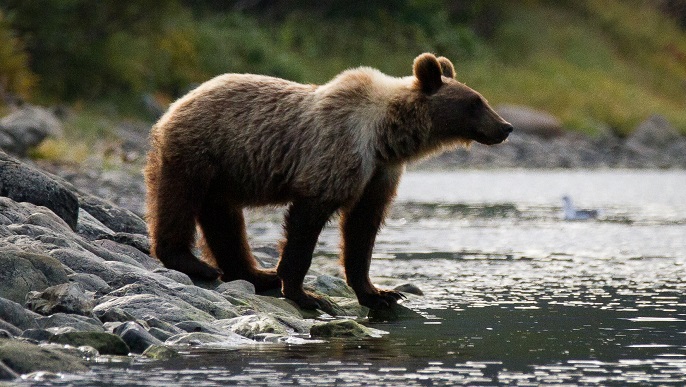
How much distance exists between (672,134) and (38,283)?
3533 centimetres

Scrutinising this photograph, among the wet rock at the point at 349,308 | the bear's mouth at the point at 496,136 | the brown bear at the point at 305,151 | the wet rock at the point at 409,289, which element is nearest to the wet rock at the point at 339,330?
the brown bear at the point at 305,151

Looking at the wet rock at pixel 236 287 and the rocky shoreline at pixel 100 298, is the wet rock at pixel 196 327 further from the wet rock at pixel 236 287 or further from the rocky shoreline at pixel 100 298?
the wet rock at pixel 236 287

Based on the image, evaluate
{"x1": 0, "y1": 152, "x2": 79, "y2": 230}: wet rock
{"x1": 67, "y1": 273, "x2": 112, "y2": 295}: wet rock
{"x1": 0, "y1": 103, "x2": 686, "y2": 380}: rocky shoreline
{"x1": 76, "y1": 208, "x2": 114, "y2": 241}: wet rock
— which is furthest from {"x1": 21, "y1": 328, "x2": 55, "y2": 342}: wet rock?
{"x1": 76, "y1": 208, "x2": 114, "y2": 241}: wet rock

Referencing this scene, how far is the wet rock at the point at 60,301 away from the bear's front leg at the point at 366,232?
7.52ft

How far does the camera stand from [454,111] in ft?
29.6

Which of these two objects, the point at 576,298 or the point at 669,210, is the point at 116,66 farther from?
the point at 576,298

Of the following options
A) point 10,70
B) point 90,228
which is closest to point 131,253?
point 90,228

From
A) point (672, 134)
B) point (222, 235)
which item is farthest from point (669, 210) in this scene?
point (672, 134)

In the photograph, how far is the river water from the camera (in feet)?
21.4

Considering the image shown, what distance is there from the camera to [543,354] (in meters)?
7.27

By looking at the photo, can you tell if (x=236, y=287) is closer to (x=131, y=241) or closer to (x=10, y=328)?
(x=131, y=241)

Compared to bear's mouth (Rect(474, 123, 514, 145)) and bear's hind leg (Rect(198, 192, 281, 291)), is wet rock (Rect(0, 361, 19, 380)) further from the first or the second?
bear's mouth (Rect(474, 123, 514, 145))

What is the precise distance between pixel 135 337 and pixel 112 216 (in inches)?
165

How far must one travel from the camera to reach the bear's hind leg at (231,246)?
9.47m
